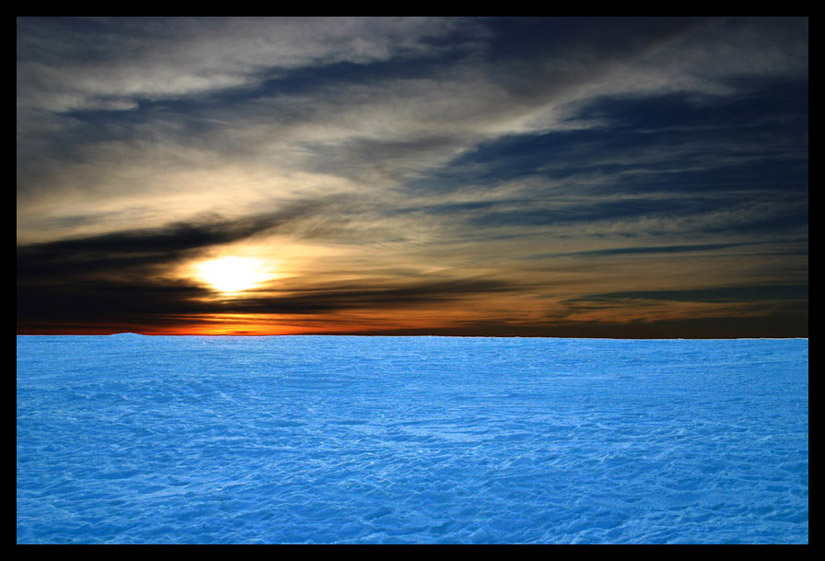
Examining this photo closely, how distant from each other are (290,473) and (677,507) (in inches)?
186

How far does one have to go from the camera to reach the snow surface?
5590 mm

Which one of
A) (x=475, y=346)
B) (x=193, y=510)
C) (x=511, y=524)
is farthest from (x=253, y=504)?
(x=475, y=346)

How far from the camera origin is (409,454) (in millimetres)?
8047

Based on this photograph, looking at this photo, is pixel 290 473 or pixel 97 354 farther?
pixel 97 354

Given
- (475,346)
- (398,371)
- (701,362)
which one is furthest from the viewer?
(475,346)

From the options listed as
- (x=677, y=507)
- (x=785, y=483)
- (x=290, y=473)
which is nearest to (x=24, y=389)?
(x=290, y=473)

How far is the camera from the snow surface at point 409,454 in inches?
220

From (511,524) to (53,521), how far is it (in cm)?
482

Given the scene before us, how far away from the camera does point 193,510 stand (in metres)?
6.05

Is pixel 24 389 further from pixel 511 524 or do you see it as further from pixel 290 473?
pixel 511 524
